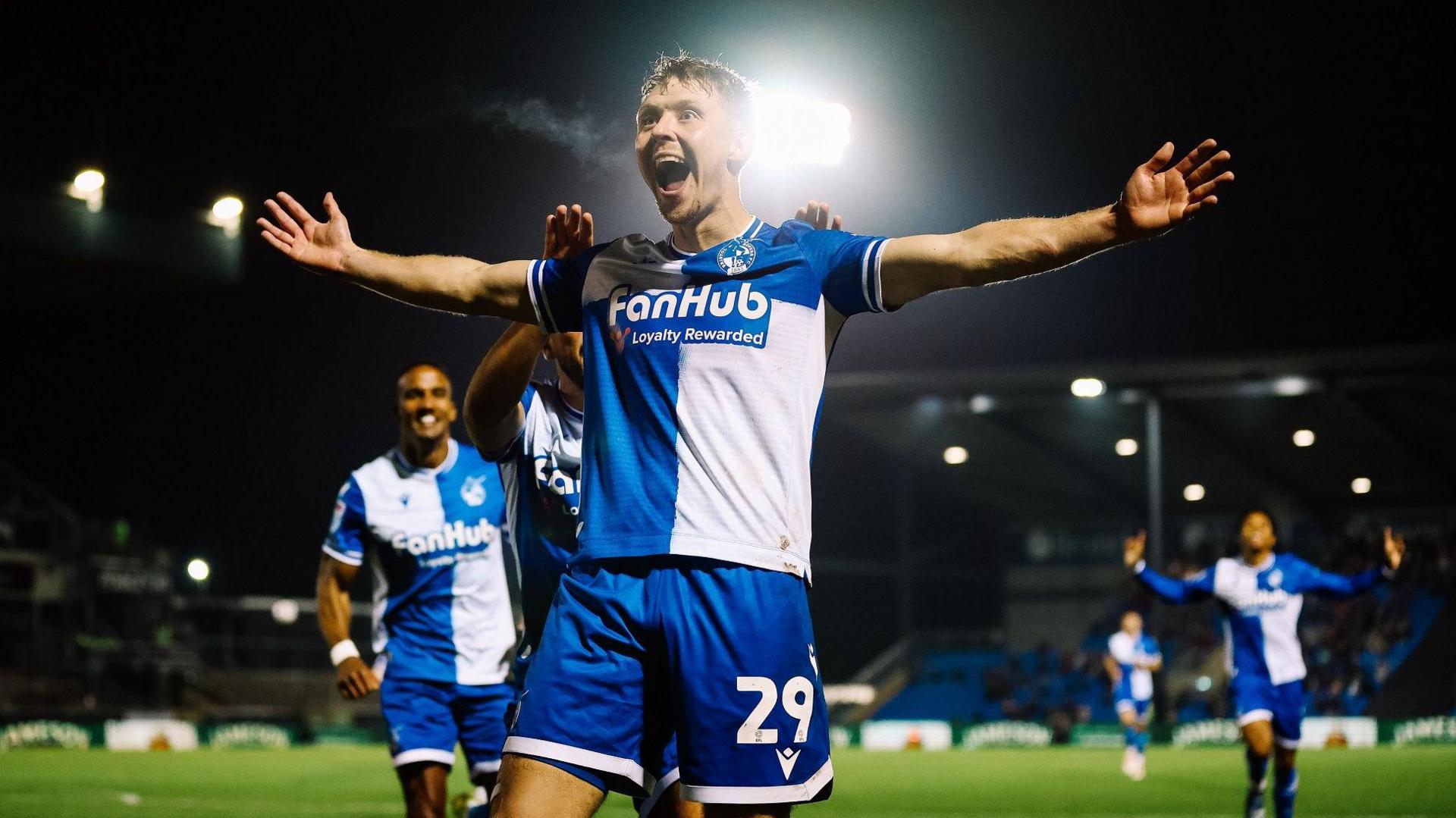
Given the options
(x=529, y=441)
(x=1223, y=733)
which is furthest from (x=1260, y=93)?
(x=529, y=441)

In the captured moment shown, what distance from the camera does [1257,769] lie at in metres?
11.3

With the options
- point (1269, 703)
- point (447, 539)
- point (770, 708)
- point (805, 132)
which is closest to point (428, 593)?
point (447, 539)

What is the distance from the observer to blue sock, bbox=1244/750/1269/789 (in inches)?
437

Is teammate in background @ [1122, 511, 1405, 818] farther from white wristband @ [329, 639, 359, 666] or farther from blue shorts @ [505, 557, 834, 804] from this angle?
blue shorts @ [505, 557, 834, 804]

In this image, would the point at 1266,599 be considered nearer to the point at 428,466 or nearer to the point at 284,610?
the point at 428,466

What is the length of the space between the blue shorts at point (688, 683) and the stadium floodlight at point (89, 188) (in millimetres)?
22679

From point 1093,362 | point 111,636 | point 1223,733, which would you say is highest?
point 1093,362

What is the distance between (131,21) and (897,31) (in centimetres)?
920

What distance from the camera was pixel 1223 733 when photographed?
2889cm

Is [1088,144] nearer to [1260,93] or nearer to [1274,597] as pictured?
[1260,93]

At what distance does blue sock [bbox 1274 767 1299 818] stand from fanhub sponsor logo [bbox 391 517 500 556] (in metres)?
6.68

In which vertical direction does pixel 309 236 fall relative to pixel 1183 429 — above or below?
below

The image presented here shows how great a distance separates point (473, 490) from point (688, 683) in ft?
13.8

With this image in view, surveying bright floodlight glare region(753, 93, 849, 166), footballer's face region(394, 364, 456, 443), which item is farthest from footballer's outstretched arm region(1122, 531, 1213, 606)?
footballer's face region(394, 364, 456, 443)
